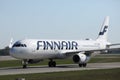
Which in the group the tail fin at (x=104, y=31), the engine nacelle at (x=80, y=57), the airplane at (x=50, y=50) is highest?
the tail fin at (x=104, y=31)

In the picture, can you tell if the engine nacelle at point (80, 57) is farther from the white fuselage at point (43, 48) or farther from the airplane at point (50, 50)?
the white fuselage at point (43, 48)

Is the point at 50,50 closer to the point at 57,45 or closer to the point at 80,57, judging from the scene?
the point at 57,45

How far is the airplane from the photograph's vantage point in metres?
39.3

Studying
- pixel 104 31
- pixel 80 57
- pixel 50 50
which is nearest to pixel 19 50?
pixel 50 50

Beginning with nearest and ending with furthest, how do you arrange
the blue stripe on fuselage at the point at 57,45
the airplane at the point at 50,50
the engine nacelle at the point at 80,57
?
1. the airplane at the point at 50,50
2. the blue stripe on fuselage at the point at 57,45
3. the engine nacelle at the point at 80,57

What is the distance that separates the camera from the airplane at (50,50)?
39312 millimetres

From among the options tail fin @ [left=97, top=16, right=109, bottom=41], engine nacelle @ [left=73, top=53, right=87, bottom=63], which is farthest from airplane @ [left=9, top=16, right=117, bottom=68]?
tail fin @ [left=97, top=16, right=109, bottom=41]

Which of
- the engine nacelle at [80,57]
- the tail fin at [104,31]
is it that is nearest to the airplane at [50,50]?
the engine nacelle at [80,57]

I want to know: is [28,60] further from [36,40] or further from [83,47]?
[83,47]

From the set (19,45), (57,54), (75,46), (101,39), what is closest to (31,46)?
(19,45)

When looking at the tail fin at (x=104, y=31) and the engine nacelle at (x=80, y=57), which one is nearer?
the engine nacelle at (x=80, y=57)

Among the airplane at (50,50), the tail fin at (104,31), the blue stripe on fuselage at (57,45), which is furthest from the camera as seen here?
the tail fin at (104,31)

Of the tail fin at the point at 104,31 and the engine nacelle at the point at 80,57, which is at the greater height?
the tail fin at the point at 104,31

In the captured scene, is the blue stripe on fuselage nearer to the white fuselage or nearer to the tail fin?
the white fuselage
